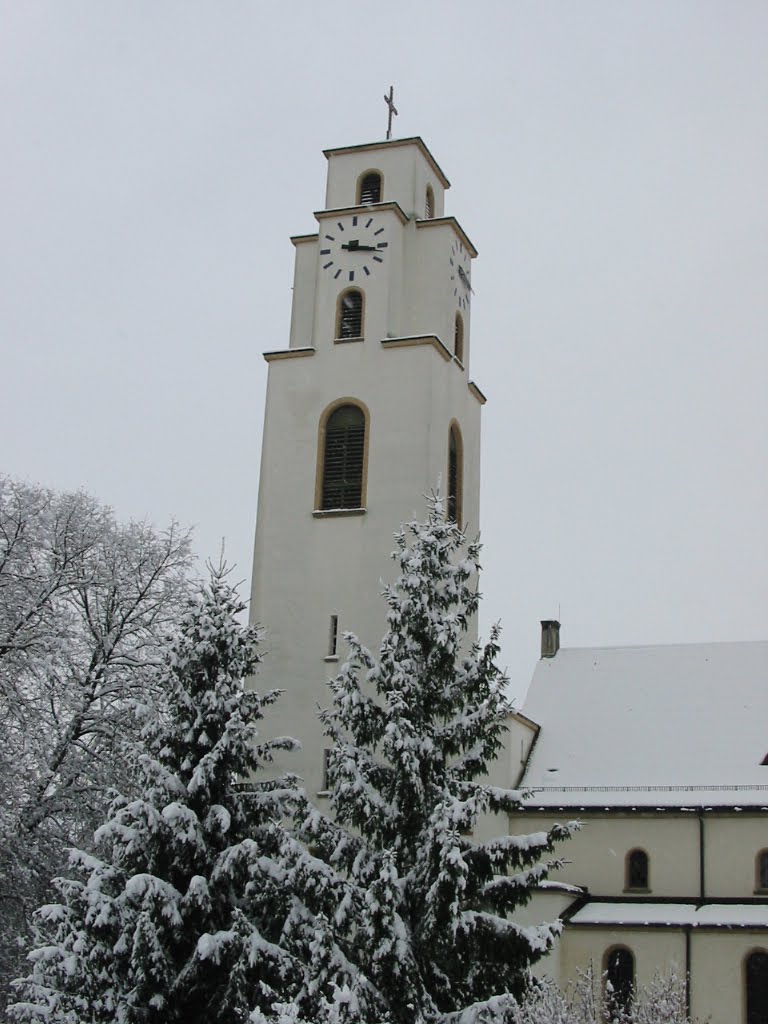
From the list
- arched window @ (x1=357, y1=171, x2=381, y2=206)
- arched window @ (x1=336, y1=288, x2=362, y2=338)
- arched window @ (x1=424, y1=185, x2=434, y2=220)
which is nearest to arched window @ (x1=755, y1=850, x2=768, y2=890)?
arched window @ (x1=336, y1=288, x2=362, y2=338)

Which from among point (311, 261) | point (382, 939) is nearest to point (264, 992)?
point (382, 939)

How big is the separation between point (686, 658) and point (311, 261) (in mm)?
14210

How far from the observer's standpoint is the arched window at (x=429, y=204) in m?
32.3

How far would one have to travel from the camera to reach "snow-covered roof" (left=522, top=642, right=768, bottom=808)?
32.6 metres

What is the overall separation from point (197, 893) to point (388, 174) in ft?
61.3

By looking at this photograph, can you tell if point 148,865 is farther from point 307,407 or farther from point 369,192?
point 369,192

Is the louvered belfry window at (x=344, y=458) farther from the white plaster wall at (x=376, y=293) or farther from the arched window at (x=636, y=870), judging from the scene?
the arched window at (x=636, y=870)

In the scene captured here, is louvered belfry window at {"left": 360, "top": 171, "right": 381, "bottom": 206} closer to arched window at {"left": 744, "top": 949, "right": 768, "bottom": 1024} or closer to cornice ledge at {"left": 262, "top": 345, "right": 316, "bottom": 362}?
cornice ledge at {"left": 262, "top": 345, "right": 316, "bottom": 362}

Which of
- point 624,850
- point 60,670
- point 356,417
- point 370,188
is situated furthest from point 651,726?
point 60,670

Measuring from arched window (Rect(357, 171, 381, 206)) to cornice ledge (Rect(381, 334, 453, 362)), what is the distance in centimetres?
396

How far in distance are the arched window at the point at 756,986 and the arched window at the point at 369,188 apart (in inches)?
720

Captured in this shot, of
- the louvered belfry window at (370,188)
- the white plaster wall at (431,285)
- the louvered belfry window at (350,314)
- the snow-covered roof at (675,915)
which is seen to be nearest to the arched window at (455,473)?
the white plaster wall at (431,285)

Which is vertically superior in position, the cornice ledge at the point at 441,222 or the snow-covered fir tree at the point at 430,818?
the cornice ledge at the point at 441,222

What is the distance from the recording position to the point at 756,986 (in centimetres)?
2916
